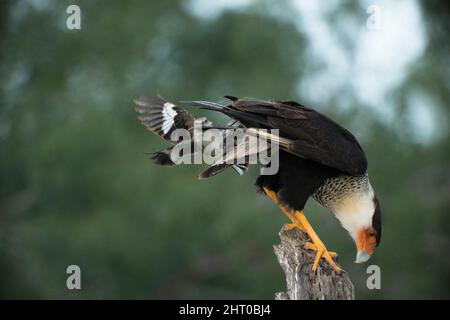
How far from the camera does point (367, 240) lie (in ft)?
17.5

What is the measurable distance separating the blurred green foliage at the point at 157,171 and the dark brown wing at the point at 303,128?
5970 mm

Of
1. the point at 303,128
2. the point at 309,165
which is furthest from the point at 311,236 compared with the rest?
the point at 303,128

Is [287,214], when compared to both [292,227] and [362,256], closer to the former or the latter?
[292,227]

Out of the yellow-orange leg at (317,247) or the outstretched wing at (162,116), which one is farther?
the outstretched wing at (162,116)

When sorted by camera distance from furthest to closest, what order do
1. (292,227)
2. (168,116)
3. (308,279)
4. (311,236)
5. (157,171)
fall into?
(157,171)
(168,116)
(292,227)
(311,236)
(308,279)

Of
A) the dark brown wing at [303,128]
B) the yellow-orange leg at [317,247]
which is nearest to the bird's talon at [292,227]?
the yellow-orange leg at [317,247]

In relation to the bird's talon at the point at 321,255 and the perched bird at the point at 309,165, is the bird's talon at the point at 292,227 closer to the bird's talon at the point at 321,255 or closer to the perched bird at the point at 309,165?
the perched bird at the point at 309,165

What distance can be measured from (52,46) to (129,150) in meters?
3.77

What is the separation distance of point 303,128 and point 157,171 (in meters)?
9.21

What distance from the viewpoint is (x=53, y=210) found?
14.0 m

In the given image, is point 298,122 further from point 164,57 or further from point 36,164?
point 164,57

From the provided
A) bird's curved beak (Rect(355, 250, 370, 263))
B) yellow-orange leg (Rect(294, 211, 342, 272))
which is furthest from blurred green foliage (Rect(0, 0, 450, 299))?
yellow-orange leg (Rect(294, 211, 342, 272))

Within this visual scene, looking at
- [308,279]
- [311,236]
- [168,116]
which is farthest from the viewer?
[168,116]

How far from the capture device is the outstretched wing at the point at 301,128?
480 centimetres
